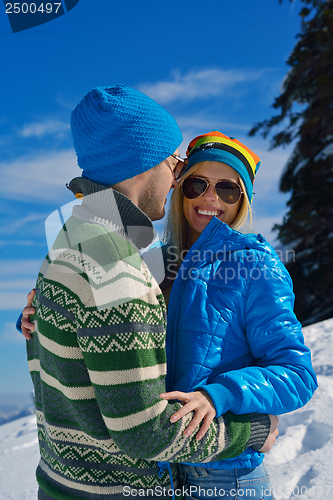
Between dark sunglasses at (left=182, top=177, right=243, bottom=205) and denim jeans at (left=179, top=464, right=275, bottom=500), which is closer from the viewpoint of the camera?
denim jeans at (left=179, top=464, right=275, bottom=500)

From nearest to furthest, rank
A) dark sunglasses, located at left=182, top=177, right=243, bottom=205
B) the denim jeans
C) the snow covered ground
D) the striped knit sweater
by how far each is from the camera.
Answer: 1. the striped knit sweater
2. the denim jeans
3. dark sunglasses, located at left=182, top=177, right=243, bottom=205
4. the snow covered ground

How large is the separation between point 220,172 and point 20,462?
3.99 m

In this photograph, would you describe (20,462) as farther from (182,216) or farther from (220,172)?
(220,172)

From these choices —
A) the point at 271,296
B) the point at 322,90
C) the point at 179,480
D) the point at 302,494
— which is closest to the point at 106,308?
the point at 271,296

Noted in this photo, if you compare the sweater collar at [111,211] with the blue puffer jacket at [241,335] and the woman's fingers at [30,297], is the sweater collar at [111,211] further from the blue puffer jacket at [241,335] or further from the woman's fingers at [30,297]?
the woman's fingers at [30,297]

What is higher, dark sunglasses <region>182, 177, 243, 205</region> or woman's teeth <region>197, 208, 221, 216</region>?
dark sunglasses <region>182, 177, 243, 205</region>

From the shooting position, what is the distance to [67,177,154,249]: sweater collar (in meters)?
1.53

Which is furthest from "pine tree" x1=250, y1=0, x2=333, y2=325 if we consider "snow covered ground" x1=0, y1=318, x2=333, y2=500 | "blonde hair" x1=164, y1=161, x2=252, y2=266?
"blonde hair" x1=164, y1=161, x2=252, y2=266

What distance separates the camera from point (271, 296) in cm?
180

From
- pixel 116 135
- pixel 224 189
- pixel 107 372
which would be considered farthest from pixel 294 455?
pixel 116 135

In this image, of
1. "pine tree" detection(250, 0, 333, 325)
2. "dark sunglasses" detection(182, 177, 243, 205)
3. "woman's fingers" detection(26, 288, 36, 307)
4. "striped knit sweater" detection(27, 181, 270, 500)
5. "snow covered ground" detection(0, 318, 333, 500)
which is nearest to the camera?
"striped knit sweater" detection(27, 181, 270, 500)

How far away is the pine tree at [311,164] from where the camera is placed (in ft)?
34.2

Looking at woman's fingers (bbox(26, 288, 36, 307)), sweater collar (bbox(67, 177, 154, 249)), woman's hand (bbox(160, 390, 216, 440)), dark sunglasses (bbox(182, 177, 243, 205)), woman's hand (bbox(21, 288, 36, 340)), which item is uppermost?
dark sunglasses (bbox(182, 177, 243, 205))

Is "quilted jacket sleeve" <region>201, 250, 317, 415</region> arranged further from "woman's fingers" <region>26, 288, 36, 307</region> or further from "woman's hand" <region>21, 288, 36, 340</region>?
"woman's fingers" <region>26, 288, 36, 307</region>
